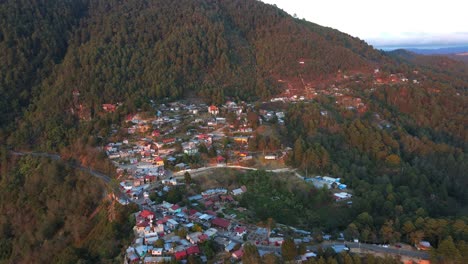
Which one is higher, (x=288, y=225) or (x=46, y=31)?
(x=46, y=31)

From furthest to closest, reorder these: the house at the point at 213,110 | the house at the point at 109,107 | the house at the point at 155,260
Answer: the house at the point at 109,107
the house at the point at 213,110
the house at the point at 155,260

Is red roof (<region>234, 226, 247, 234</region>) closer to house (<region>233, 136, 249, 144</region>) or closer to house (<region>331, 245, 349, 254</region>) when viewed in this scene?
house (<region>331, 245, 349, 254</region>)

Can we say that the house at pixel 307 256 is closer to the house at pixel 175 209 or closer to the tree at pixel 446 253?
the tree at pixel 446 253

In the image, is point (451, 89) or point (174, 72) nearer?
point (174, 72)

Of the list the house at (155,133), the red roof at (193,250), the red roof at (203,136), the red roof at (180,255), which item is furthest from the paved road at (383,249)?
the house at (155,133)

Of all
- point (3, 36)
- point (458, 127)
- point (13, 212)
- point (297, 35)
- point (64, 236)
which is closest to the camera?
point (64, 236)

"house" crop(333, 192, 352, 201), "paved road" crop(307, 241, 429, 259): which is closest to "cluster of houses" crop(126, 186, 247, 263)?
"paved road" crop(307, 241, 429, 259)

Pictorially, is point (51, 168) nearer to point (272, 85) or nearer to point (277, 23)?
point (272, 85)

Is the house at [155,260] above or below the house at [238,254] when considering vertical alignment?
below

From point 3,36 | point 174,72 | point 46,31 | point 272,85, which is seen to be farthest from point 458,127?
point 3,36
